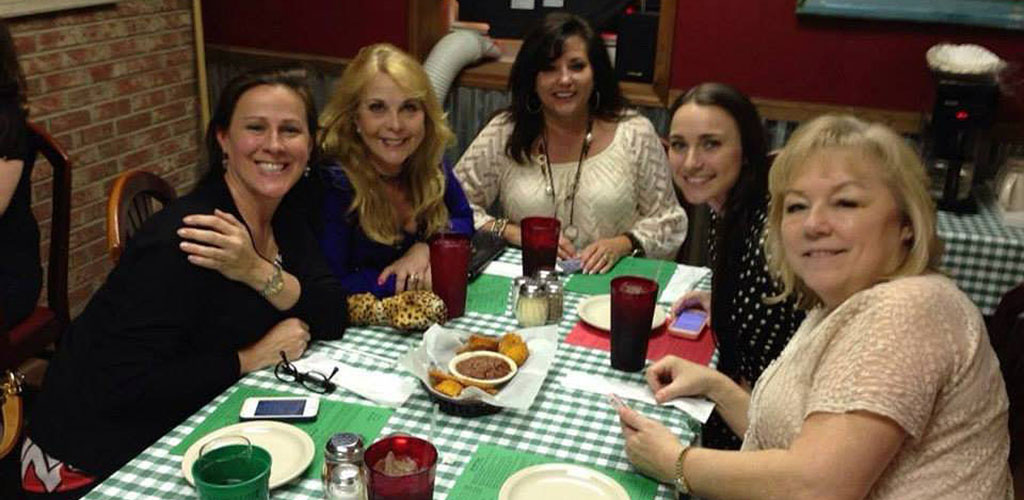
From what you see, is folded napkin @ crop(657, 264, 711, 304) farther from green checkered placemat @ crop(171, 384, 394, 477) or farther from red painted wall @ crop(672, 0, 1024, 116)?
red painted wall @ crop(672, 0, 1024, 116)

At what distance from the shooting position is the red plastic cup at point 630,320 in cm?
164

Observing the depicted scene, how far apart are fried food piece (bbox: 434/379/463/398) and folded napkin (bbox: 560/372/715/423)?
0.73 ft

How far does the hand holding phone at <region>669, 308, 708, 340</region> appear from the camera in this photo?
73.4 inches

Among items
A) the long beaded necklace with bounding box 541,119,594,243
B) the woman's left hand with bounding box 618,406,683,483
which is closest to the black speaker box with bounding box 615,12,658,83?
the long beaded necklace with bounding box 541,119,594,243

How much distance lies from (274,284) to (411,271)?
17.3 inches

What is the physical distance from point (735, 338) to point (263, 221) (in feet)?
3.36

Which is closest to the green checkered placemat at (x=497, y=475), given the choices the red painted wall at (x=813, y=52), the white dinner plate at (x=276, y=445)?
the white dinner plate at (x=276, y=445)

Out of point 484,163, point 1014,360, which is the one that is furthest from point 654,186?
point 1014,360

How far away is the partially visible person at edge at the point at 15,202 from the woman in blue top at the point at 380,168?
786 millimetres

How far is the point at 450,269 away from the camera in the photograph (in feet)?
6.08

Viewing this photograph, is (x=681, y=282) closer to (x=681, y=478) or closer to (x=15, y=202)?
(x=681, y=478)

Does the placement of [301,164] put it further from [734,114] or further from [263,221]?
[734,114]

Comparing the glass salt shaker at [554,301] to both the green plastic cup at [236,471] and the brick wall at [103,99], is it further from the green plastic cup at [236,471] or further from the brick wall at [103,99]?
the brick wall at [103,99]

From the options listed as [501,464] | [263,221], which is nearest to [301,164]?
[263,221]
